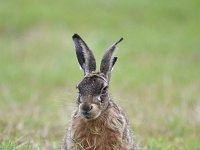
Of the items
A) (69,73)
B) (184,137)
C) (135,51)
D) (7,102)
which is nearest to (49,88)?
(69,73)

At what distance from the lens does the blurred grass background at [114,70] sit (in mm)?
10221

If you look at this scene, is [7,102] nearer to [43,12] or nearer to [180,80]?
[180,80]

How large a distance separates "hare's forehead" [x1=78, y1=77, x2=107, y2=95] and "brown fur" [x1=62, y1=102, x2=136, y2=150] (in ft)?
0.99

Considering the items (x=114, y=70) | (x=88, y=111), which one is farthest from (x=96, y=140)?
(x=114, y=70)

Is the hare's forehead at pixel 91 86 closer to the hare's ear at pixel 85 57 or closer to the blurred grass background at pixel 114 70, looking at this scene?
the hare's ear at pixel 85 57

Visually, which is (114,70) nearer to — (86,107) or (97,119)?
(97,119)

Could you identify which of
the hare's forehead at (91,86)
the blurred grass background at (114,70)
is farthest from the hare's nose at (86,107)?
the blurred grass background at (114,70)

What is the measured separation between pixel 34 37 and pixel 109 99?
12998mm

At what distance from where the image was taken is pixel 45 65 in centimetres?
1706

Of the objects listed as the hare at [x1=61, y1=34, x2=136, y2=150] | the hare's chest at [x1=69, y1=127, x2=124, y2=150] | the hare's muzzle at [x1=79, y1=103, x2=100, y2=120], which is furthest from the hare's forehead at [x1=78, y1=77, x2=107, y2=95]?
the hare's chest at [x1=69, y1=127, x2=124, y2=150]

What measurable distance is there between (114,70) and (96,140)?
909cm

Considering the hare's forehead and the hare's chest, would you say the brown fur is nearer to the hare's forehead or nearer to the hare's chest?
the hare's chest

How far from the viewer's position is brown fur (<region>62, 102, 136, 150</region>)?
7047mm

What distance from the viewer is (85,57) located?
7375mm
